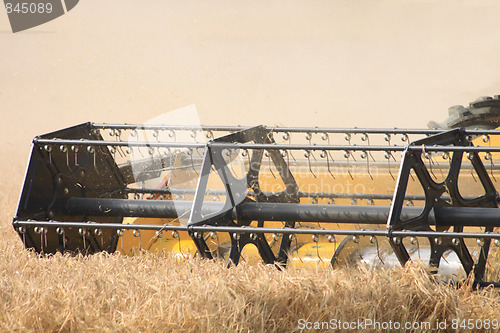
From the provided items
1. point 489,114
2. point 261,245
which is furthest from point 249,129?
point 489,114

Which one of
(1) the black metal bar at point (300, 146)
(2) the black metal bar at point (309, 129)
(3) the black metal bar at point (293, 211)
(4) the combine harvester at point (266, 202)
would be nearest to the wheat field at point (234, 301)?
(4) the combine harvester at point (266, 202)

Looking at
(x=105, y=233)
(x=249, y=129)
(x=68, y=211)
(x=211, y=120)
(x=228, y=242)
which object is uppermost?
(x=249, y=129)

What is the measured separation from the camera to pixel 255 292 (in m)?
2.57

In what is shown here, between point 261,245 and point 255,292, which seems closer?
point 255,292

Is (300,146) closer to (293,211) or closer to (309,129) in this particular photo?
(293,211)

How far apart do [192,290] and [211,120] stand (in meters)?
22.8

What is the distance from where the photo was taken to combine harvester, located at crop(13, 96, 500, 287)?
3.31 meters

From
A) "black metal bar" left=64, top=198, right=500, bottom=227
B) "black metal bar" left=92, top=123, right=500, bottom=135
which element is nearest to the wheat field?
"black metal bar" left=64, top=198, right=500, bottom=227

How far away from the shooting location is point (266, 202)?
422 cm

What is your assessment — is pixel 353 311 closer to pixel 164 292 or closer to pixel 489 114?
pixel 164 292

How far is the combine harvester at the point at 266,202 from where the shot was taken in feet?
10.8

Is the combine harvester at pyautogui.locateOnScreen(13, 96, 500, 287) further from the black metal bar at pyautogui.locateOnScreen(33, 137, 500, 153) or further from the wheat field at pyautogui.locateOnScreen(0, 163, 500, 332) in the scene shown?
the wheat field at pyautogui.locateOnScreen(0, 163, 500, 332)

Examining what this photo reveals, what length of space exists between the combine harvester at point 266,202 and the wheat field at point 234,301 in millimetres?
336

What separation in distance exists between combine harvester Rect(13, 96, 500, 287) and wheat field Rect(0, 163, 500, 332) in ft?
1.10
